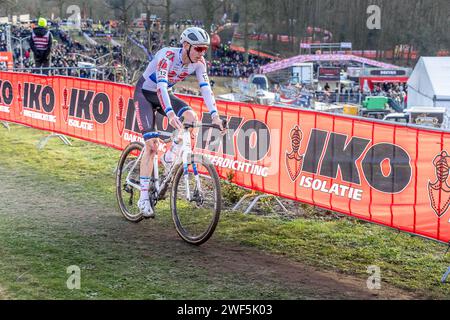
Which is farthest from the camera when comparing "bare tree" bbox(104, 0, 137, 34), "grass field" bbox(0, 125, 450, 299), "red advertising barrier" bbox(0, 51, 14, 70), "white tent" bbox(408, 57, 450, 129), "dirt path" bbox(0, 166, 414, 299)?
"red advertising barrier" bbox(0, 51, 14, 70)

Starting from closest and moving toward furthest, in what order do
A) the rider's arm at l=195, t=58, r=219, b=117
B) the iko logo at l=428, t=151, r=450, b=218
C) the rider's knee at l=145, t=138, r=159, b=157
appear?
the iko logo at l=428, t=151, r=450, b=218 → the rider's arm at l=195, t=58, r=219, b=117 → the rider's knee at l=145, t=138, r=159, b=157

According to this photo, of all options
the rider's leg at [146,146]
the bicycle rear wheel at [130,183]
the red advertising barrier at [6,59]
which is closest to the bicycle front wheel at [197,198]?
the rider's leg at [146,146]

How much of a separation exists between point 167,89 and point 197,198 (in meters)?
1.23

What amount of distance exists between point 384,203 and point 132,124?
5365 millimetres

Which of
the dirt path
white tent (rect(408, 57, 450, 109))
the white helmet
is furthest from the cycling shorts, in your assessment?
white tent (rect(408, 57, 450, 109))

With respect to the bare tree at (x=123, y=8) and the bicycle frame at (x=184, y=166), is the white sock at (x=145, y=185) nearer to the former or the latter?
the bicycle frame at (x=184, y=166)

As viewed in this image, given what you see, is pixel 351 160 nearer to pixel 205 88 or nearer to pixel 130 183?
pixel 205 88

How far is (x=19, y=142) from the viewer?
12984 mm

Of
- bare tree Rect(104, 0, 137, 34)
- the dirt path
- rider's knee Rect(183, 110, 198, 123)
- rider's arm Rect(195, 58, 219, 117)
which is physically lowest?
the dirt path

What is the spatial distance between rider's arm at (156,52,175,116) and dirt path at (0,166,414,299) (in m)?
1.49

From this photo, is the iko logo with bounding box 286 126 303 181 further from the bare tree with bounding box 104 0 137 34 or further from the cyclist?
the bare tree with bounding box 104 0 137 34

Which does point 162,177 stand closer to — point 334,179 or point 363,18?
point 334,179

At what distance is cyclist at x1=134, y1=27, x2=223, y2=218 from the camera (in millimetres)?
6293
